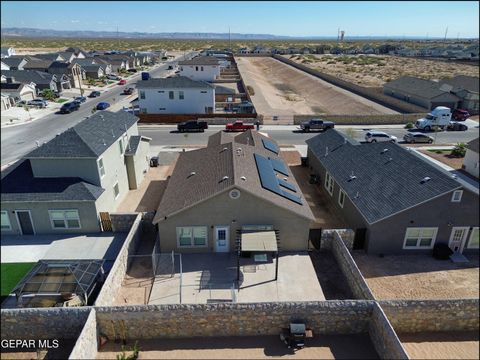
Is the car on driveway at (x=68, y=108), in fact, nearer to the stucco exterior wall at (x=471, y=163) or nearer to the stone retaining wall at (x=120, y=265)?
the stone retaining wall at (x=120, y=265)

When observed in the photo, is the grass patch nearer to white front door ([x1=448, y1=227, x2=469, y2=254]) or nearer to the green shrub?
white front door ([x1=448, y1=227, x2=469, y2=254])

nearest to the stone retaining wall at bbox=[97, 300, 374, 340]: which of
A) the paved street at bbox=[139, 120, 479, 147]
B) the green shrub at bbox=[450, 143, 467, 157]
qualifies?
the paved street at bbox=[139, 120, 479, 147]

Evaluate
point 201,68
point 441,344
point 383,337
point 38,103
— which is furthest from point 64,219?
point 201,68

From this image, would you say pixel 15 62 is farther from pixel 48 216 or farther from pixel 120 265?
pixel 120 265

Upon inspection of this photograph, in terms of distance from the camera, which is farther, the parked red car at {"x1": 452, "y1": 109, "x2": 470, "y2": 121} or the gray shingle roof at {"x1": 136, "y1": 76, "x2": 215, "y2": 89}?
the gray shingle roof at {"x1": 136, "y1": 76, "x2": 215, "y2": 89}

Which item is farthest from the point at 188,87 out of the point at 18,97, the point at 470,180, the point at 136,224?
the point at 470,180

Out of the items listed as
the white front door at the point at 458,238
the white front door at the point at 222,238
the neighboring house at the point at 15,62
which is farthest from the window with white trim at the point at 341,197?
the neighboring house at the point at 15,62
